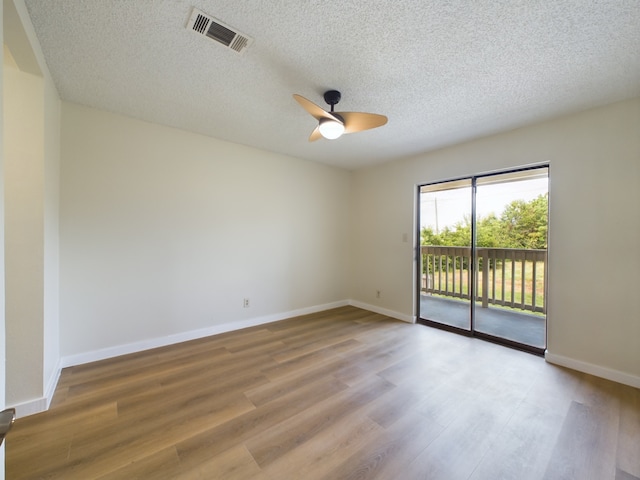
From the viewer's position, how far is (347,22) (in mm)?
1537

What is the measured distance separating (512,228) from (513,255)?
0.66 m

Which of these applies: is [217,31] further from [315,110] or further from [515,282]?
[515,282]

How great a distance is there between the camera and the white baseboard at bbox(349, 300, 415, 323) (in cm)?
389

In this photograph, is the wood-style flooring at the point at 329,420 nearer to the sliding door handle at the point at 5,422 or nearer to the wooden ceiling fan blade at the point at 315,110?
the sliding door handle at the point at 5,422

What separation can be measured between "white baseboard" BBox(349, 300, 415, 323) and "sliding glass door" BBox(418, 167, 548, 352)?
0.19 metres

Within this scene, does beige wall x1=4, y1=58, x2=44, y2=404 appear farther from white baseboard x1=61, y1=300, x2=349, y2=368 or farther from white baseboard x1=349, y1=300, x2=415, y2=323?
white baseboard x1=349, y1=300, x2=415, y2=323

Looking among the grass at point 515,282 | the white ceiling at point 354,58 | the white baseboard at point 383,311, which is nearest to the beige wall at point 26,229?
the white ceiling at point 354,58

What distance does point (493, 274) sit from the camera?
3.80 meters

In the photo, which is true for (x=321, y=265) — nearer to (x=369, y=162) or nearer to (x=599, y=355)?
(x=369, y=162)

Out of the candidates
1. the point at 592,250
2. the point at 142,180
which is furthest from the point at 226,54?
the point at 592,250

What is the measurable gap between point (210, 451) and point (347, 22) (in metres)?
2.69

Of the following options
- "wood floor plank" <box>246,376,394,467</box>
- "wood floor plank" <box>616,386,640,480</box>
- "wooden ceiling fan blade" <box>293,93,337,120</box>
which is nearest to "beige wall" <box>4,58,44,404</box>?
"wood floor plank" <box>246,376,394,467</box>

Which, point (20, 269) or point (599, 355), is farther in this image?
point (599, 355)

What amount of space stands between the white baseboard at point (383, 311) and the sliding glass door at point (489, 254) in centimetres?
19
